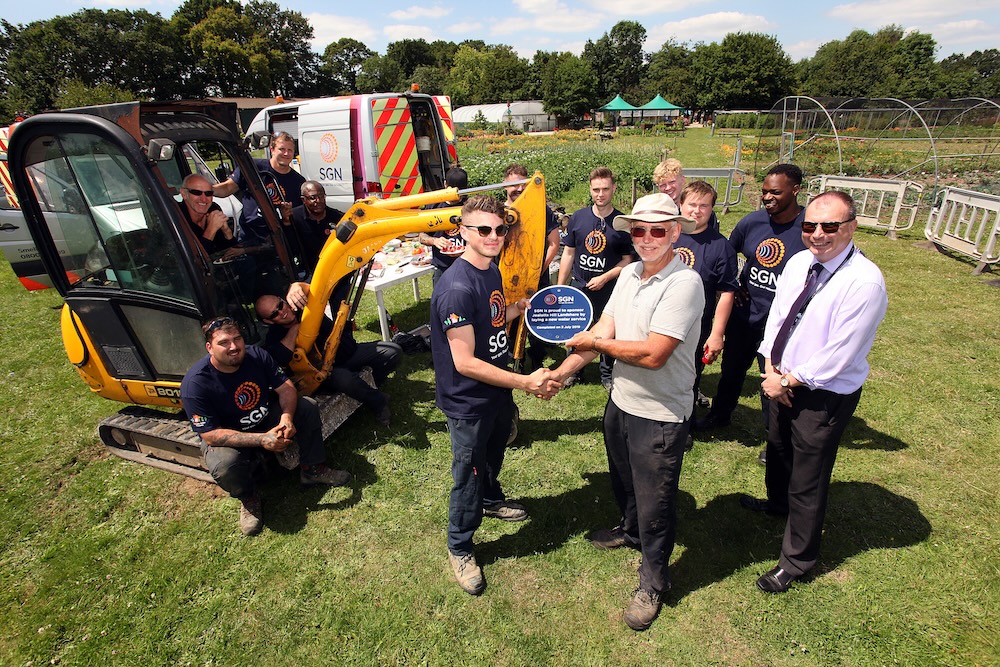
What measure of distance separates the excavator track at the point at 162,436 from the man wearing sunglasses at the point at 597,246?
2354mm

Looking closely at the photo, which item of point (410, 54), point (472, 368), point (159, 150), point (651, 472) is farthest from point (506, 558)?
point (410, 54)

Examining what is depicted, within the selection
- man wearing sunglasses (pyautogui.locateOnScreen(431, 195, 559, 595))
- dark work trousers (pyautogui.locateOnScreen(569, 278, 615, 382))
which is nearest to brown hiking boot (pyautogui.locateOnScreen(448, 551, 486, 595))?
man wearing sunglasses (pyautogui.locateOnScreen(431, 195, 559, 595))

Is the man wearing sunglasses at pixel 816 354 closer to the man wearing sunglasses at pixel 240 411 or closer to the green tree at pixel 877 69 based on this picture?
the man wearing sunglasses at pixel 240 411

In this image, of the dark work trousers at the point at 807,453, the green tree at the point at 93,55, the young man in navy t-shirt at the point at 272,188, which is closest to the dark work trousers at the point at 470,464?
the dark work trousers at the point at 807,453

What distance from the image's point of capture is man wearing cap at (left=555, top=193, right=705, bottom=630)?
2.39m

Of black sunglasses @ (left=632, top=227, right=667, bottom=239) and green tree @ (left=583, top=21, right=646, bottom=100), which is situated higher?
green tree @ (left=583, top=21, right=646, bottom=100)

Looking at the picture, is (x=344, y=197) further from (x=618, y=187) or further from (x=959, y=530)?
(x=959, y=530)

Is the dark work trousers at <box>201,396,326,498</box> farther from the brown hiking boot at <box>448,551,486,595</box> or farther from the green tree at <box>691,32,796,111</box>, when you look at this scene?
the green tree at <box>691,32,796,111</box>

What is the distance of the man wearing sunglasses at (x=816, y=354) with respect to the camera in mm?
2434

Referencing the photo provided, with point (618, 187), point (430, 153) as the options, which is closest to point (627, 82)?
point (618, 187)

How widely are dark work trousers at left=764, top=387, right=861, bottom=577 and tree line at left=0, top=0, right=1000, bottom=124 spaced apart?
44.8 meters

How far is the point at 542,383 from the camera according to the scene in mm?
2785

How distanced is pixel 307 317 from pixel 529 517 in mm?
2517

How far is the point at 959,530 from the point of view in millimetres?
3398
